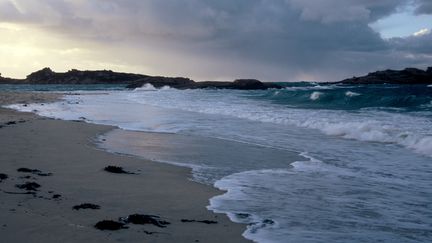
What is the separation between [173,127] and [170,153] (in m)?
6.27

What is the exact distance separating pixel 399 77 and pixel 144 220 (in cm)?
9391

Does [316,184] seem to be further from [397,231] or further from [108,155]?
[108,155]

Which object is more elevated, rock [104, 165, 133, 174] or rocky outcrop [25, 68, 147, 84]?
rocky outcrop [25, 68, 147, 84]

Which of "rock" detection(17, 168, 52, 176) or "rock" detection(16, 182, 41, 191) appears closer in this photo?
"rock" detection(16, 182, 41, 191)

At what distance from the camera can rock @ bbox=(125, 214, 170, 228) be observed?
527 cm

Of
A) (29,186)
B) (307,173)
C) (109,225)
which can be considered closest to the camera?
(109,225)

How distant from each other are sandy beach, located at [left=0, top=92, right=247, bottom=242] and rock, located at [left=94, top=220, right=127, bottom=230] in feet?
0.20

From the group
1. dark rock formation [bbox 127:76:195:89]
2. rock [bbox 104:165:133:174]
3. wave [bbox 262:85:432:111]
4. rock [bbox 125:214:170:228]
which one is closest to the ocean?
rock [bbox 125:214:170:228]

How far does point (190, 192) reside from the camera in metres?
7.07

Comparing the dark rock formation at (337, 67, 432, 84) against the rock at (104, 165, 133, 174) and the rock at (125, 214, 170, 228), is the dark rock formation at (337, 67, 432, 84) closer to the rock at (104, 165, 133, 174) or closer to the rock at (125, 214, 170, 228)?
the rock at (104, 165, 133, 174)

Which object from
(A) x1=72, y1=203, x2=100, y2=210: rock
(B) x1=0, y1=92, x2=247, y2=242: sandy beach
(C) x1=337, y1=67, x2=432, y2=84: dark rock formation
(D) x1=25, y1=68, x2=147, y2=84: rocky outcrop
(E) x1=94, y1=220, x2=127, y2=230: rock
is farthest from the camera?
(D) x1=25, y1=68, x2=147, y2=84: rocky outcrop

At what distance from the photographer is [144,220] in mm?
5336

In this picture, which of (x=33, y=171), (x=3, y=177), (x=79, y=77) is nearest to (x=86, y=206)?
(x=3, y=177)

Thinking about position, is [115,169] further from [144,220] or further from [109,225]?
[109,225]
